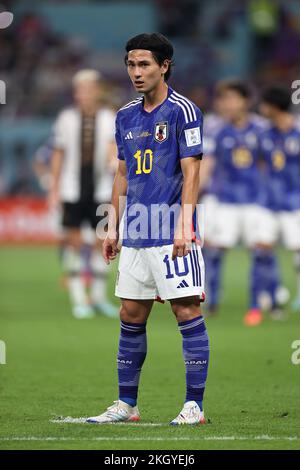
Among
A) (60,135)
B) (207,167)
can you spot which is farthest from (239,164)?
(60,135)

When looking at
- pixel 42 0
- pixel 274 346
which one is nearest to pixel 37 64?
pixel 42 0

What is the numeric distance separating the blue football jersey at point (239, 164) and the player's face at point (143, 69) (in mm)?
6350

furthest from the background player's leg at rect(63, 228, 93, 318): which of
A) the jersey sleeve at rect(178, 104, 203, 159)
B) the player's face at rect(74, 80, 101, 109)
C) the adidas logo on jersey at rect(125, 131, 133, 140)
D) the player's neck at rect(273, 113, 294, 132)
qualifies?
the jersey sleeve at rect(178, 104, 203, 159)

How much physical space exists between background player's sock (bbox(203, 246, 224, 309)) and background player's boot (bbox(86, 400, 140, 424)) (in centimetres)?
632

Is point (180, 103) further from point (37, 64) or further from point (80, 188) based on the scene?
point (37, 64)

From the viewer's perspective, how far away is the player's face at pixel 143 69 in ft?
22.4

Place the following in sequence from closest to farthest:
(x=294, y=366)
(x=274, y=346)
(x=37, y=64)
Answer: (x=294, y=366) → (x=274, y=346) → (x=37, y=64)

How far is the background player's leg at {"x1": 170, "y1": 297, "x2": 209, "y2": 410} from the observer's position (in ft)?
22.5

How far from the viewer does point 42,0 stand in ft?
94.7

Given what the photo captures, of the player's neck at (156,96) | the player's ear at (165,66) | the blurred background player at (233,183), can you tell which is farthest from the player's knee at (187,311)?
the blurred background player at (233,183)

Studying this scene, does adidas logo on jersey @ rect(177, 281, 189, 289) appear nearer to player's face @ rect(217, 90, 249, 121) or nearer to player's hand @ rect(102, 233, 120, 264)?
player's hand @ rect(102, 233, 120, 264)

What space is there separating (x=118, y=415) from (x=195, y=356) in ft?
1.86

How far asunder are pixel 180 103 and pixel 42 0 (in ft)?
74.4

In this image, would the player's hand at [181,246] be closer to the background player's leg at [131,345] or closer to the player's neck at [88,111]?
the background player's leg at [131,345]
